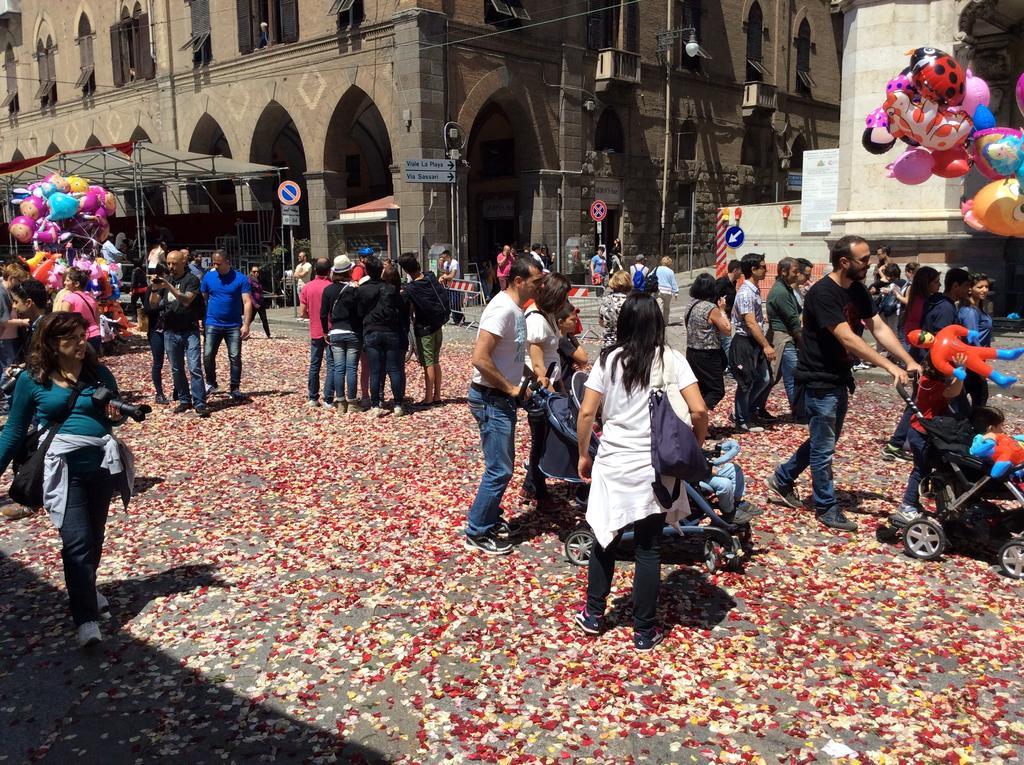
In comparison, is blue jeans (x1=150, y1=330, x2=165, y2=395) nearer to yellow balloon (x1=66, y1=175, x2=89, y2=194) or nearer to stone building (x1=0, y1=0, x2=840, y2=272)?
yellow balloon (x1=66, y1=175, x2=89, y2=194)

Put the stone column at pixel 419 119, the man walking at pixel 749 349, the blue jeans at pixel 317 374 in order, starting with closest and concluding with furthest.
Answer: the man walking at pixel 749 349, the blue jeans at pixel 317 374, the stone column at pixel 419 119

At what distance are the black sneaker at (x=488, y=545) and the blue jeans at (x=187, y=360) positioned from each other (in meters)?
5.55

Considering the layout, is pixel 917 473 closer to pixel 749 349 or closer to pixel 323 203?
pixel 749 349

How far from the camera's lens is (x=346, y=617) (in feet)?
16.3

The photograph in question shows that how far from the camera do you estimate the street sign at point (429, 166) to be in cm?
2086

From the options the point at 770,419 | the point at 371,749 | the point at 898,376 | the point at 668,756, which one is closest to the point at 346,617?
the point at 371,749

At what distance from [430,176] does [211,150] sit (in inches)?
654

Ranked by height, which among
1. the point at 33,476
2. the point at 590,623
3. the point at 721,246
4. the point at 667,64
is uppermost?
the point at 667,64

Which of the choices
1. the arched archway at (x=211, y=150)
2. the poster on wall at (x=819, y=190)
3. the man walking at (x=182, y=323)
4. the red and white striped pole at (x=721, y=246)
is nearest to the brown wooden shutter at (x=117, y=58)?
the arched archway at (x=211, y=150)

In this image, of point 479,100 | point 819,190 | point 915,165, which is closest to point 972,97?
point 915,165

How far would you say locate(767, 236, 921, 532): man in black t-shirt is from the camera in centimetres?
575

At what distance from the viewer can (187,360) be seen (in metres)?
10.2

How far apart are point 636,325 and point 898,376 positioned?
233 cm

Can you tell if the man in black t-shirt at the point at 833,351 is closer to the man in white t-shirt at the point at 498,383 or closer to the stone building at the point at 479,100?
the man in white t-shirt at the point at 498,383
